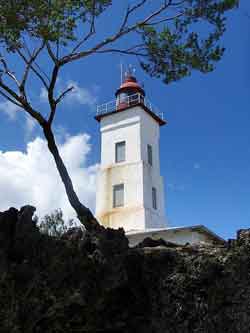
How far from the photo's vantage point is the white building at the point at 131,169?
24344 millimetres

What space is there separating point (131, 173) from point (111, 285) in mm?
19923

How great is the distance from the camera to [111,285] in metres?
5.56

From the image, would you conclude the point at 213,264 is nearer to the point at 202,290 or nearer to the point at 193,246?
the point at 202,290

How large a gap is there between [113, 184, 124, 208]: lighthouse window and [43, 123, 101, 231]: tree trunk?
56.1 ft

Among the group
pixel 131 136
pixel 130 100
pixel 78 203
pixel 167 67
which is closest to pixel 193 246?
pixel 78 203

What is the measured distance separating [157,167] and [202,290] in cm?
2152

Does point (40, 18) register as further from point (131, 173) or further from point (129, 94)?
point (129, 94)

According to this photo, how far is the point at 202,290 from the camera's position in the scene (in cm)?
554

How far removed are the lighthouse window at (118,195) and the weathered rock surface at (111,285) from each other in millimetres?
18926

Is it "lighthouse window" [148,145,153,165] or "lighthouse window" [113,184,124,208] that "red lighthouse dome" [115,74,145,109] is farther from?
"lighthouse window" [113,184,124,208]

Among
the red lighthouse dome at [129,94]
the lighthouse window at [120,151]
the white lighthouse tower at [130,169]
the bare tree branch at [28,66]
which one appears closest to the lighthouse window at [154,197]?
the white lighthouse tower at [130,169]

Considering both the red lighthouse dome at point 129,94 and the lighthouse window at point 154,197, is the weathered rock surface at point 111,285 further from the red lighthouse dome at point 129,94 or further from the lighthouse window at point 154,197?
the red lighthouse dome at point 129,94

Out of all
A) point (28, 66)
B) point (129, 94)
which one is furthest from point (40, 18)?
point (129, 94)

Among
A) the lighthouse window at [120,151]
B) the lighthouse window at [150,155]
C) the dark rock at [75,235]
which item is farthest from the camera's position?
the lighthouse window at [150,155]
